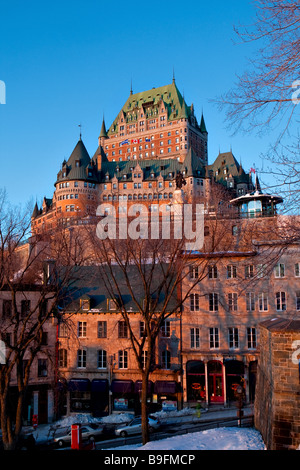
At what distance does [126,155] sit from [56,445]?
128 metres

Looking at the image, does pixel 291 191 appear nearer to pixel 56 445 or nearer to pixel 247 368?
pixel 56 445

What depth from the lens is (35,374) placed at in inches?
1244

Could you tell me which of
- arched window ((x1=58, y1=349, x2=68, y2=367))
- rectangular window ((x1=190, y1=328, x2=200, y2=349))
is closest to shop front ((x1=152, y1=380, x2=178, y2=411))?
rectangular window ((x1=190, y1=328, x2=200, y2=349))

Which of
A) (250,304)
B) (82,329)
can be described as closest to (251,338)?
(250,304)

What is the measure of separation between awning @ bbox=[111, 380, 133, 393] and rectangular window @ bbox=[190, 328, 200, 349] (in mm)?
5346

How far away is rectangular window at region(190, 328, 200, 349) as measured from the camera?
33.2 m

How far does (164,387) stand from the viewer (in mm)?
31688

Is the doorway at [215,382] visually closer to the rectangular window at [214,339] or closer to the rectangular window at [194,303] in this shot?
the rectangular window at [214,339]

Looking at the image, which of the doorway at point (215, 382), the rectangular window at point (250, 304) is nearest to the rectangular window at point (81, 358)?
the doorway at point (215, 382)

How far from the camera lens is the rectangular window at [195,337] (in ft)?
109

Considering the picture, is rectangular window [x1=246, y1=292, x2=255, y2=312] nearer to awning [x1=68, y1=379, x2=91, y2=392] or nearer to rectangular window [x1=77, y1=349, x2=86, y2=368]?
rectangular window [x1=77, y1=349, x2=86, y2=368]

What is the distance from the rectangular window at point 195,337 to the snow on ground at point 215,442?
45.7 feet

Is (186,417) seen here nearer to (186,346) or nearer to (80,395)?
(186,346)

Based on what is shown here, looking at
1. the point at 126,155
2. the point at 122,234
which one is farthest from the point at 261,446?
the point at 126,155
